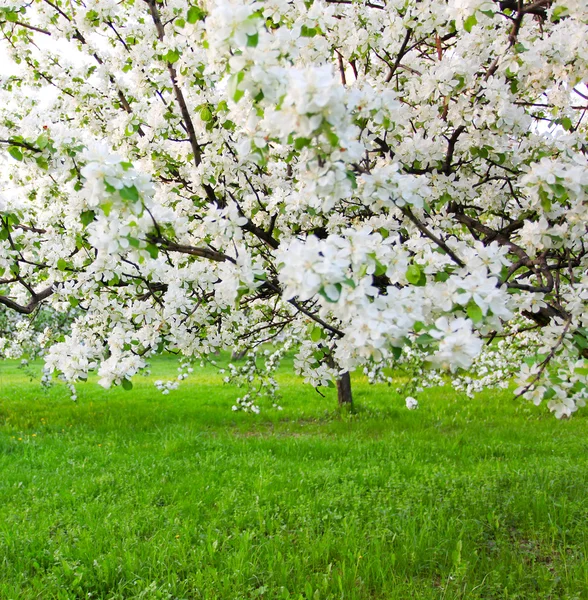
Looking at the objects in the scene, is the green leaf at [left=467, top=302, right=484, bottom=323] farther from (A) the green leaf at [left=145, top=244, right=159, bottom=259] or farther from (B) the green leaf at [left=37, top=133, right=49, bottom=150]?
(B) the green leaf at [left=37, top=133, right=49, bottom=150]

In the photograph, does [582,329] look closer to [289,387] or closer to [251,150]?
[251,150]

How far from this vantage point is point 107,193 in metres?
2.07

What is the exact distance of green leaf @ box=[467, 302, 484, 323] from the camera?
1937mm

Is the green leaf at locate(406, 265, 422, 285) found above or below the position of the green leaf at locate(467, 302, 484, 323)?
above

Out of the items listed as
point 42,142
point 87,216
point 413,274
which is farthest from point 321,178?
point 42,142

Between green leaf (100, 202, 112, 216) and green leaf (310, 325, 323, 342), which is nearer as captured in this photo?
green leaf (100, 202, 112, 216)

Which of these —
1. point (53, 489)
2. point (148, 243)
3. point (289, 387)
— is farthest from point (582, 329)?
point (289, 387)

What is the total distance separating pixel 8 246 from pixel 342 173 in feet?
10.2

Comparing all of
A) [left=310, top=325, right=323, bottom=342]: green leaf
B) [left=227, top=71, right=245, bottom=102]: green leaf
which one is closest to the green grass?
[left=310, top=325, right=323, bottom=342]: green leaf

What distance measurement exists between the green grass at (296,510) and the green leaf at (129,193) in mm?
2579

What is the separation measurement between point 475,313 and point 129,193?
1313mm

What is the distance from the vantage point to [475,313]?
6.42 ft

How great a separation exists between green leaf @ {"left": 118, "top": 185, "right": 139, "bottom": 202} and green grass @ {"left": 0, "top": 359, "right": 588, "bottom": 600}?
258 cm

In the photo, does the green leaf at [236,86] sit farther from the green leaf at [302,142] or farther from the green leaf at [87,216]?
the green leaf at [87,216]
